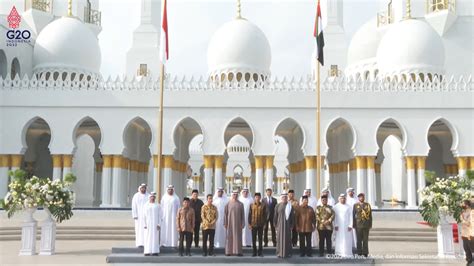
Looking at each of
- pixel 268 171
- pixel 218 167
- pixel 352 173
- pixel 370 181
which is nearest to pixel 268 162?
pixel 268 171

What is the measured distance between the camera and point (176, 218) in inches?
Result: 366

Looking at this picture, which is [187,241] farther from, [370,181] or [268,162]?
[370,181]

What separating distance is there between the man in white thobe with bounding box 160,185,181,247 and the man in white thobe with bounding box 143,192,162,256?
0.40m

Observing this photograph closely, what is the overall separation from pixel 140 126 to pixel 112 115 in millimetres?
3442

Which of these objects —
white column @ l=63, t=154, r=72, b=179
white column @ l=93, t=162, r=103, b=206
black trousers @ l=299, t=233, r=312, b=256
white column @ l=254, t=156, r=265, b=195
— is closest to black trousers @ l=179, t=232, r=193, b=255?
black trousers @ l=299, t=233, r=312, b=256

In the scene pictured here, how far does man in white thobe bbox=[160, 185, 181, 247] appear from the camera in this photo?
31.6 ft

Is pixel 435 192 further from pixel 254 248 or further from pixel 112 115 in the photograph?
pixel 112 115

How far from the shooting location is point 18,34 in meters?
21.7

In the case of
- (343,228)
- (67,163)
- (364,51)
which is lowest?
(343,228)

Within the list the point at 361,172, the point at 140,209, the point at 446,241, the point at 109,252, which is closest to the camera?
the point at 446,241

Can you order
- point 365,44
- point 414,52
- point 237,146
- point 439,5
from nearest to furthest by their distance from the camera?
point 414,52, point 439,5, point 365,44, point 237,146

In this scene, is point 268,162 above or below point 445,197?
above

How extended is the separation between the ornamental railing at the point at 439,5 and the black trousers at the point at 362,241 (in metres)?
18.5

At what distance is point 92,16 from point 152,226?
21413mm
